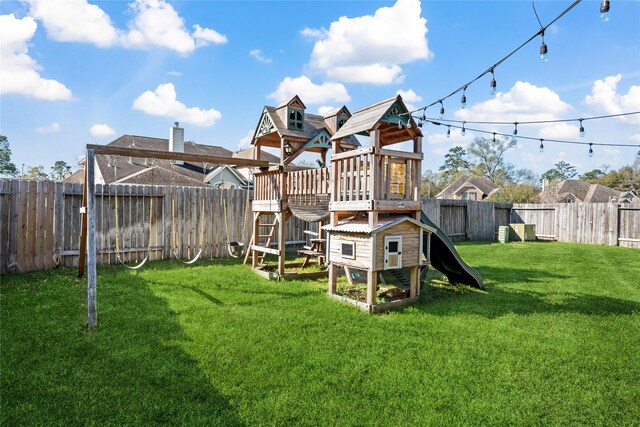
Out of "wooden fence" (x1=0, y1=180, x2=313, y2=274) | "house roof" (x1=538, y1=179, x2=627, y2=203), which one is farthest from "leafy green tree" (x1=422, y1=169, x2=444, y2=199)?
"wooden fence" (x1=0, y1=180, x2=313, y2=274)

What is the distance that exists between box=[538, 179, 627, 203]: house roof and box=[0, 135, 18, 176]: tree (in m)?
69.0

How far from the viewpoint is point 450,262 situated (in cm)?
856

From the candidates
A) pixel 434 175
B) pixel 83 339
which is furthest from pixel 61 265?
pixel 434 175

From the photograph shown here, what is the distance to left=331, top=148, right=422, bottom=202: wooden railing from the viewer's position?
6992mm

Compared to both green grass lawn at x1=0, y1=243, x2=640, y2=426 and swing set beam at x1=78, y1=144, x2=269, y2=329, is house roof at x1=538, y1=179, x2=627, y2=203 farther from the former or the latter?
swing set beam at x1=78, y1=144, x2=269, y2=329

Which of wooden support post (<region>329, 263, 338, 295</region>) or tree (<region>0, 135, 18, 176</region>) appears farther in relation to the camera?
tree (<region>0, 135, 18, 176</region>)

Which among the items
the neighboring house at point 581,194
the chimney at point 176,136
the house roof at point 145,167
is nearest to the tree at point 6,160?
the house roof at point 145,167

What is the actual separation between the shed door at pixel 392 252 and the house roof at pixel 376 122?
208cm

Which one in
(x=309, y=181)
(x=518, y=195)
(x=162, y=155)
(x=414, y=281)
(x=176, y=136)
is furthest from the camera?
(x=518, y=195)

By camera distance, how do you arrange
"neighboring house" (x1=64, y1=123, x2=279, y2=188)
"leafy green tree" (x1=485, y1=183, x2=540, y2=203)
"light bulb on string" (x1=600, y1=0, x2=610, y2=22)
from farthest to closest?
1. "leafy green tree" (x1=485, y1=183, x2=540, y2=203)
2. "neighboring house" (x1=64, y1=123, x2=279, y2=188)
3. "light bulb on string" (x1=600, y1=0, x2=610, y2=22)

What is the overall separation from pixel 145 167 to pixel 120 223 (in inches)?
778

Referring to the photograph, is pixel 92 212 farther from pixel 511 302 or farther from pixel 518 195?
pixel 518 195

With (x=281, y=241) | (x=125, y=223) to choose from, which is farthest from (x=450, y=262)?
(x=125, y=223)

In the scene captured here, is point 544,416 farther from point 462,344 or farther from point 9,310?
point 9,310
